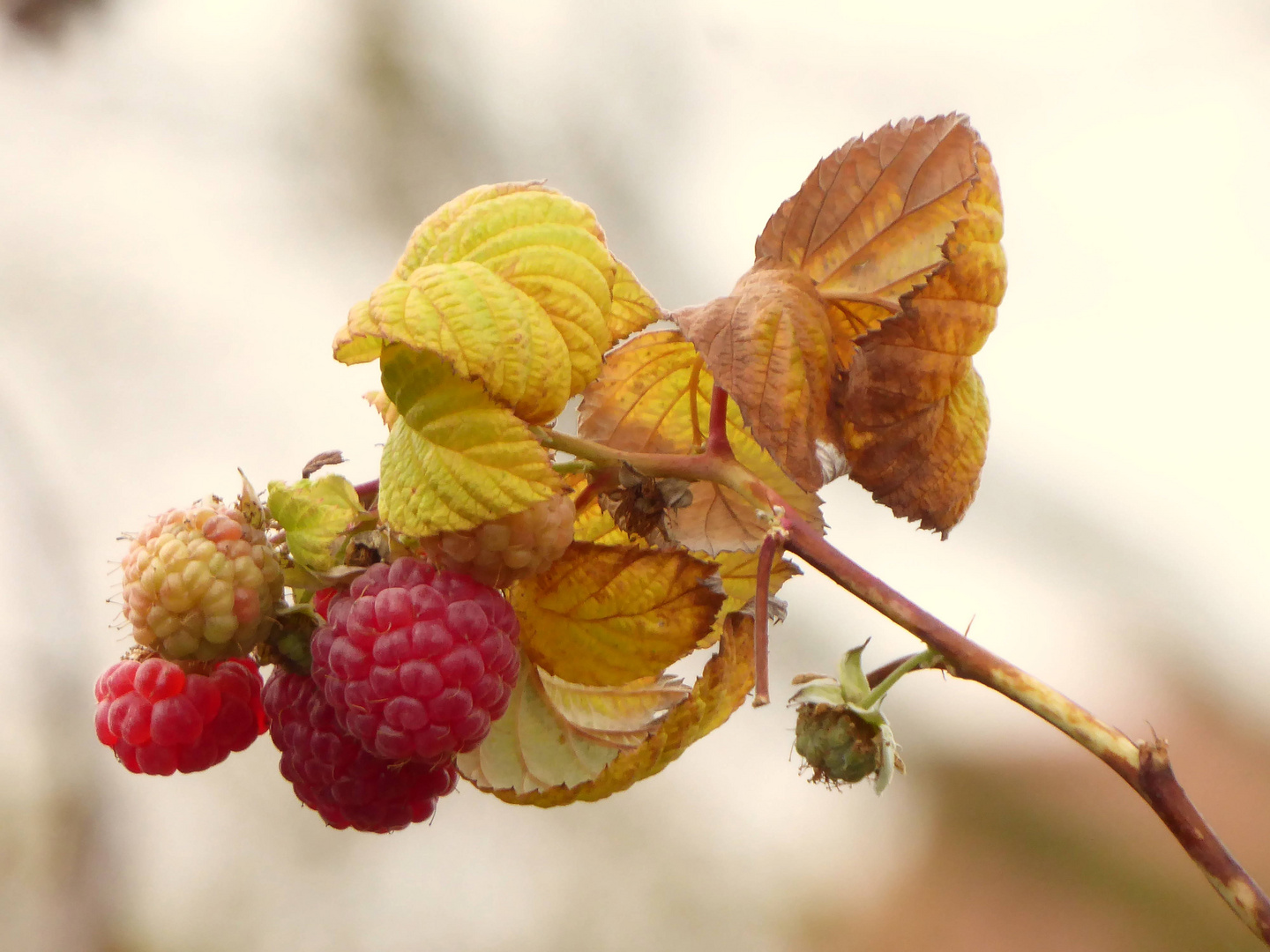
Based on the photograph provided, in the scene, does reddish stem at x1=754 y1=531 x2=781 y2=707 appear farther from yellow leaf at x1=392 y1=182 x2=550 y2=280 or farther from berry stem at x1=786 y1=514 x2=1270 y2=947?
yellow leaf at x1=392 y1=182 x2=550 y2=280

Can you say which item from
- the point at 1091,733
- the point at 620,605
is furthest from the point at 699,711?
the point at 1091,733

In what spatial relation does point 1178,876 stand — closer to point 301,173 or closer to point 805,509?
point 805,509

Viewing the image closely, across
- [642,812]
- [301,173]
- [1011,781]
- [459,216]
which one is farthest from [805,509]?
[301,173]

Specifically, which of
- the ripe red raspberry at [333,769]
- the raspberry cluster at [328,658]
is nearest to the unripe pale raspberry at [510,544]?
the raspberry cluster at [328,658]

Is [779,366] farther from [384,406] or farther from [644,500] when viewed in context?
[384,406]

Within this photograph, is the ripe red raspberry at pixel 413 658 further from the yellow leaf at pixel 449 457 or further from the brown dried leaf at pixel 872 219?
the brown dried leaf at pixel 872 219

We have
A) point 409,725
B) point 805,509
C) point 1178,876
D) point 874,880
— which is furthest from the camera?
point 874,880

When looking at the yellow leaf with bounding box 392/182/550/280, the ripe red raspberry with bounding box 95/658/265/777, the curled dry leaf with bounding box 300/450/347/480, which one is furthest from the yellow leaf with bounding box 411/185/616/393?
the ripe red raspberry with bounding box 95/658/265/777
